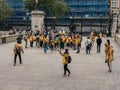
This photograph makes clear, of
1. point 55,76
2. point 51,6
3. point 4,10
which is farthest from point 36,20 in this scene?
point 4,10

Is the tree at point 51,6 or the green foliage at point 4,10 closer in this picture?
the tree at point 51,6

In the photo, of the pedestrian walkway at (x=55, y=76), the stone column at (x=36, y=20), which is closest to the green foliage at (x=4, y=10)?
the stone column at (x=36, y=20)

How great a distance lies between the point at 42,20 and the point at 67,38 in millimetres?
17133

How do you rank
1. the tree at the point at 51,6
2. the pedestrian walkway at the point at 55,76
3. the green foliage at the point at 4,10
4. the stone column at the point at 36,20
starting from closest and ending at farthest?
the pedestrian walkway at the point at 55,76
the stone column at the point at 36,20
the tree at the point at 51,6
the green foliage at the point at 4,10

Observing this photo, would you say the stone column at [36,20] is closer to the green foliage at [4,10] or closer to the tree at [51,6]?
the tree at [51,6]

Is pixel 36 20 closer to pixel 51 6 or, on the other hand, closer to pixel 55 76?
pixel 51 6

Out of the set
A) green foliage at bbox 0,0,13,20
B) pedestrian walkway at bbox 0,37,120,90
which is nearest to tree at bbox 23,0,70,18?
green foliage at bbox 0,0,13,20

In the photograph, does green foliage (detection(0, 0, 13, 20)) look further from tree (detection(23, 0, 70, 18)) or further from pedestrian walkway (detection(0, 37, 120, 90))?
pedestrian walkway (detection(0, 37, 120, 90))

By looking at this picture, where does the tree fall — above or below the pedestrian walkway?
above

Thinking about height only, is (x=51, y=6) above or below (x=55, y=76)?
above

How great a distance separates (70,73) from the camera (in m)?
17.2

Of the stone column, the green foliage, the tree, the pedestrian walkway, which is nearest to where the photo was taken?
the pedestrian walkway

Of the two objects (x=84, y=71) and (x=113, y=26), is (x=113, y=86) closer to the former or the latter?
(x=84, y=71)

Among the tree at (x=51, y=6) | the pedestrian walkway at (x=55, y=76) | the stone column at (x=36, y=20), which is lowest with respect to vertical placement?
the pedestrian walkway at (x=55, y=76)
